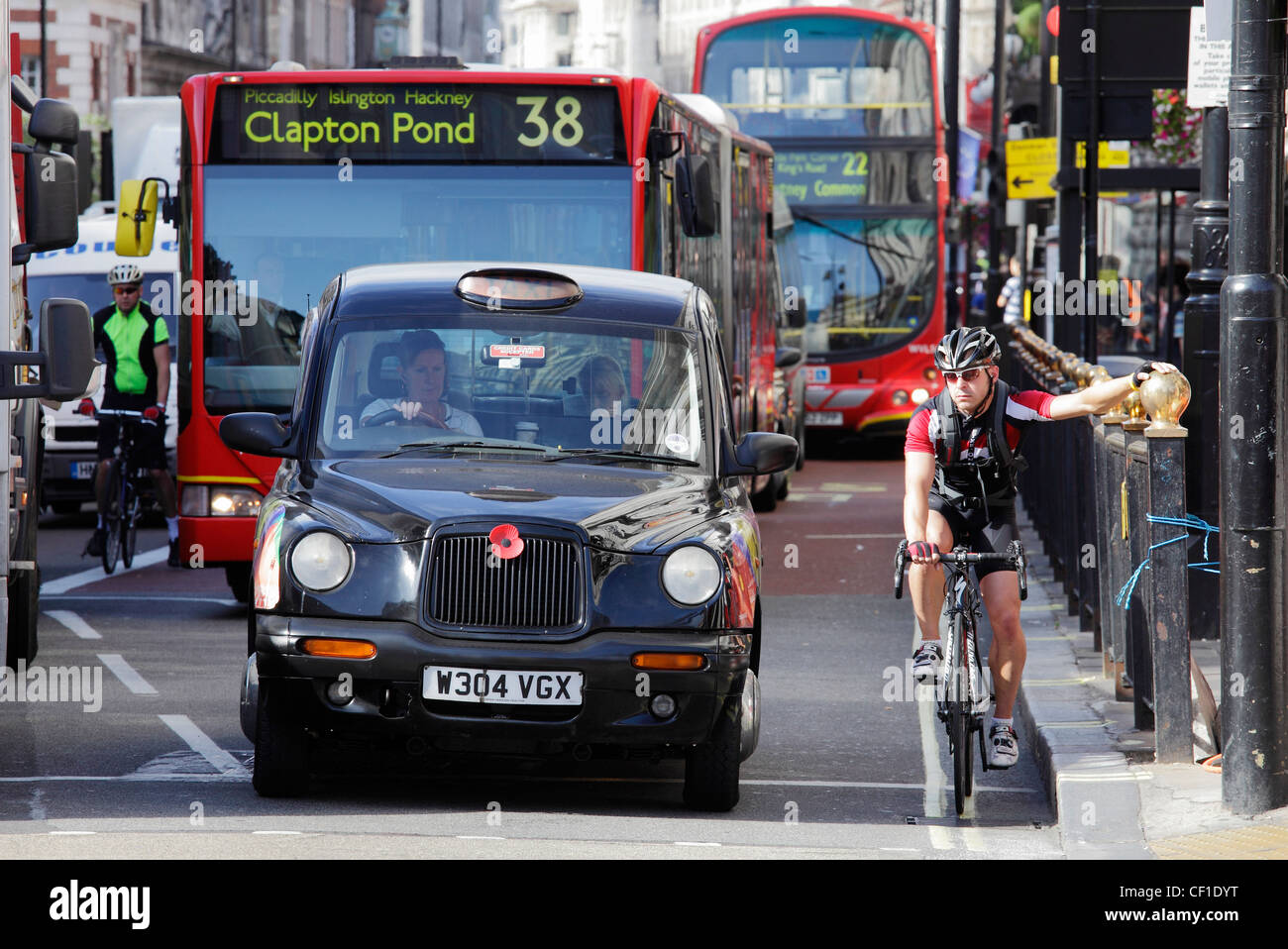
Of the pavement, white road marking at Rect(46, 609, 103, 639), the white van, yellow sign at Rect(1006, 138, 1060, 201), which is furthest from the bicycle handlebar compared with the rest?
yellow sign at Rect(1006, 138, 1060, 201)

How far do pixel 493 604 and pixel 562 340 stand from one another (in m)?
1.51

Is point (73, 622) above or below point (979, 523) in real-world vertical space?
below

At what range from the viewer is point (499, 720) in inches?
284

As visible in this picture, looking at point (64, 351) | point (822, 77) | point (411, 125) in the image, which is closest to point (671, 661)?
point (64, 351)

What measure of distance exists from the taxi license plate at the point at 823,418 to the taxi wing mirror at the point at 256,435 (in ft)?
61.9

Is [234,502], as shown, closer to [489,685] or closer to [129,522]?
[129,522]

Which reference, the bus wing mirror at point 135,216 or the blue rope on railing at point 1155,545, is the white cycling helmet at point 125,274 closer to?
the bus wing mirror at point 135,216

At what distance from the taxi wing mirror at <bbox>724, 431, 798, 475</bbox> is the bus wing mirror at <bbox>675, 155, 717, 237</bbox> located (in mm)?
5047

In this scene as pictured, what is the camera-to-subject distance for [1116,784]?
A: 7.44 m

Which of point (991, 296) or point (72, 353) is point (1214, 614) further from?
point (991, 296)

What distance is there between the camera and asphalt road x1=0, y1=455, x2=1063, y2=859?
22.6 ft

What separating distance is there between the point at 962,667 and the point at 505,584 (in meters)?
1.68

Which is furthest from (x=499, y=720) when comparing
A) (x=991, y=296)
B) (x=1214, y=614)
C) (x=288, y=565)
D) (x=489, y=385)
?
(x=991, y=296)

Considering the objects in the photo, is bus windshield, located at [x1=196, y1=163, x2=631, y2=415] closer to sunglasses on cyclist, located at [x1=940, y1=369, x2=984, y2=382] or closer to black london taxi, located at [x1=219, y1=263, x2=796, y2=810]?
black london taxi, located at [x1=219, y1=263, x2=796, y2=810]
